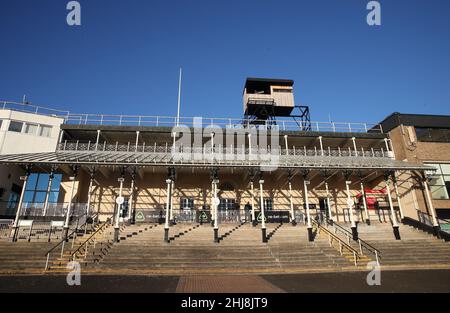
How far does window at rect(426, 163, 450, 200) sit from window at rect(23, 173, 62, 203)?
3279 cm

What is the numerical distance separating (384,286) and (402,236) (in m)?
11.8

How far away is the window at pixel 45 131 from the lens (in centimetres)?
2378

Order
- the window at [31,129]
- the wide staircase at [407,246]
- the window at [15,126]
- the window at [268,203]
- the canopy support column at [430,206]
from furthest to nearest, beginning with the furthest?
the window at [268,203]
the window at [31,129]
the window at [15,126]
the canopy support column at [430,206]
the wide staircase at [407,246]

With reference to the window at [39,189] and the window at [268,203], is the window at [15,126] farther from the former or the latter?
the window at [268,203]

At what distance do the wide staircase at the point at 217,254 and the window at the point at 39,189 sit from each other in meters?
9.60

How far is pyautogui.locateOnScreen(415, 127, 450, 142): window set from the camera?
82.5ft

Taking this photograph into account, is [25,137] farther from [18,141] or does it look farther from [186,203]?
[186,203]

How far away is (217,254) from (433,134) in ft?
80.4

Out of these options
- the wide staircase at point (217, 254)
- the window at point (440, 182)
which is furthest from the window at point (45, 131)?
the window at point (440, 182)

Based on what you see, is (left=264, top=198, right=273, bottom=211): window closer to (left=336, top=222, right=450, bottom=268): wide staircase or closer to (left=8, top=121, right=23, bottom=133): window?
(left=336, top=222, right=450, bottom=268): wide staircase

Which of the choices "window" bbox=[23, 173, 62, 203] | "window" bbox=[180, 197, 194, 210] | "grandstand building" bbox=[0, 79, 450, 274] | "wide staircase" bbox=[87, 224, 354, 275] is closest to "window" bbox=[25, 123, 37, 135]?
"grandstand building" bbox=[0, 79, 450, 274]

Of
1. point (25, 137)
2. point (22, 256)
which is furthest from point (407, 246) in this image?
point (25, 137)

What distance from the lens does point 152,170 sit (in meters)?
25.0

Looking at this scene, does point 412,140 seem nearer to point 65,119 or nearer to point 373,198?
point 373,198
